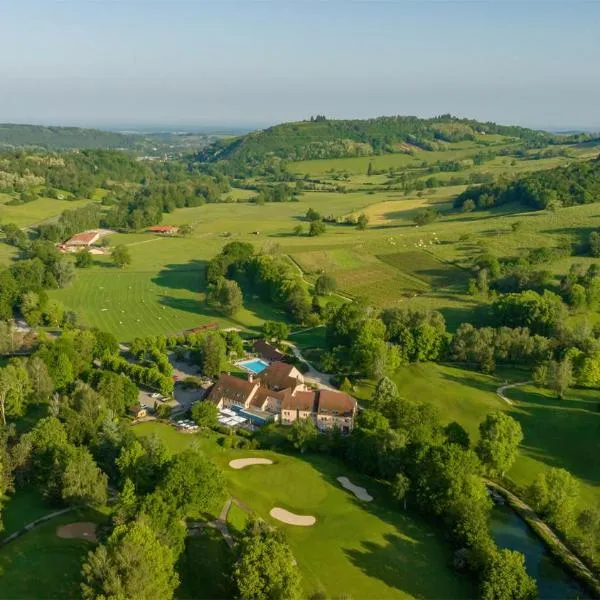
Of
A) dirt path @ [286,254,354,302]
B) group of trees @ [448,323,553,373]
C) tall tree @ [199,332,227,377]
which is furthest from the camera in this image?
dirt path @ [286,254,354,302]

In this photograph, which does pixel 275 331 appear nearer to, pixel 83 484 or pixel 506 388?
pixel 506 388

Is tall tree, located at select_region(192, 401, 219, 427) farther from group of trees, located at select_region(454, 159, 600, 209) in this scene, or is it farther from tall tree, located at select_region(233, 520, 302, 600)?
group of trees, located at select_region(454, 159, 600, 209)

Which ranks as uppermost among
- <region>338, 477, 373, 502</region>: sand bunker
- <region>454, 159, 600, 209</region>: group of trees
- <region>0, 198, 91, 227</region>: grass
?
<region>454, 159, 600, 209</region>: group of trees

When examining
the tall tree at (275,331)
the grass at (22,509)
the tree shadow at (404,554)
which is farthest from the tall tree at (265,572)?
the tall tree at (275,331)

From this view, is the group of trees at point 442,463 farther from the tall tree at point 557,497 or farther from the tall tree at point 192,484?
the tall tree at point 192,484

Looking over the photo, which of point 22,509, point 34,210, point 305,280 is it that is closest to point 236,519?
point 22,509

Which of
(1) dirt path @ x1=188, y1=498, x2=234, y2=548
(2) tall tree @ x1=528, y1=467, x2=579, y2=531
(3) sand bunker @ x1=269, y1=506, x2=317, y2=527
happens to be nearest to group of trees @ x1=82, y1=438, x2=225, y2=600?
(1) dirt path @ x1=188, y1=498, x2=234, y2=548
